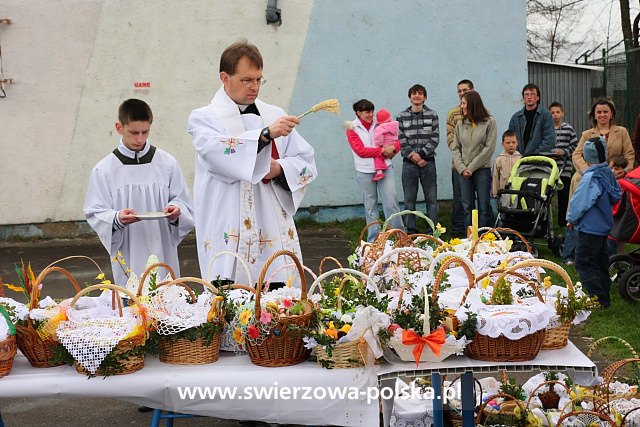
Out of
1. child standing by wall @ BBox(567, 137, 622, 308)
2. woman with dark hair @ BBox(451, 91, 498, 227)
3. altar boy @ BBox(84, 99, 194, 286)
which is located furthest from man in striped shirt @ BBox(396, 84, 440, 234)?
altar boy @ BBox(84, 99, 194, 286)

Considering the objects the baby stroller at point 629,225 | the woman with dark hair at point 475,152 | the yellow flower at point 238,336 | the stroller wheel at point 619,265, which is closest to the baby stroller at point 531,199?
the woman with dark hair at point 475,152

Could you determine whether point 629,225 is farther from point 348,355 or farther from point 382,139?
point 348,355

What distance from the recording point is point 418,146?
448 inches

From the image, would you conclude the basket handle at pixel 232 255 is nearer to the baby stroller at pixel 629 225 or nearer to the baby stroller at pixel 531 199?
the baby stroller at pixel 629 225

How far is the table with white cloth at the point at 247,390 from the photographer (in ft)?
12.2

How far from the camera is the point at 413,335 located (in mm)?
3668

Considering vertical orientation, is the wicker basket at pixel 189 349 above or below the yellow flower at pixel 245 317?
below

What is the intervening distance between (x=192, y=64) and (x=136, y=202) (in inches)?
297

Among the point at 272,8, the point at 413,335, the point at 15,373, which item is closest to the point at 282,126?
the point at 413,335

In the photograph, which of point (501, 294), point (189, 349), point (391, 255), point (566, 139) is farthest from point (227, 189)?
point (566, 139)

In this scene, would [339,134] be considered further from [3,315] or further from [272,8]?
[3,315]

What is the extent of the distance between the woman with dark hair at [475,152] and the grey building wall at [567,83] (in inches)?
320

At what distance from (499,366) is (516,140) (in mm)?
7394

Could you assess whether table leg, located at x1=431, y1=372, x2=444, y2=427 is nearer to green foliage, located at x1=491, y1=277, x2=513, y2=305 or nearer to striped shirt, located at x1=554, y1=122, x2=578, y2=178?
green foliage, located at x1=491, y1=277, x2=513, y2=305
